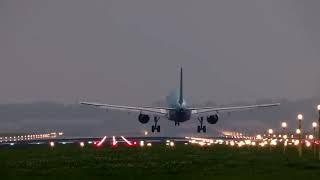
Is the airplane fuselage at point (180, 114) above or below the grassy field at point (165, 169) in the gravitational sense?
above

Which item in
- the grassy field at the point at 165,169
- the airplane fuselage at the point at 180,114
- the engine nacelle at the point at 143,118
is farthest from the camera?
the engine nacelle at the point at 143,118

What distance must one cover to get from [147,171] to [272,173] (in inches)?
358

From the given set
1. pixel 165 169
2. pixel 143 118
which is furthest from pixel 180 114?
pixel 165 169

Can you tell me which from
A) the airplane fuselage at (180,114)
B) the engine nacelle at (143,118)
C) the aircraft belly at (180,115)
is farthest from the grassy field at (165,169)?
the engine nacelle at (143,118)

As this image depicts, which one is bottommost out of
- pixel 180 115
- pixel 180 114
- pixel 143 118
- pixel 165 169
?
pixel 165 169

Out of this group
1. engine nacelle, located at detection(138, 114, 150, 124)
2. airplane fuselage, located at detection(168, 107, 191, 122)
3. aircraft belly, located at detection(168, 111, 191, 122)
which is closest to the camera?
airplane fuselage, located at detection(168, 107, 191, 122)

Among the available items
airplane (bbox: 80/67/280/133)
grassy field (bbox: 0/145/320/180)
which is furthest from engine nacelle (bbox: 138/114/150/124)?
grassy field (bbox: 0/145/320/180)

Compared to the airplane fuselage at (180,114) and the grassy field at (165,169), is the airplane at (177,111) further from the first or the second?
the grassy field at (165,169)

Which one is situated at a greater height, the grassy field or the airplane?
the airplane

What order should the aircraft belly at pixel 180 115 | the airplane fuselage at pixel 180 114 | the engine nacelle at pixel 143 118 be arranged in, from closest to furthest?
the airplane fuselage at pixel 180 114
the aircraft belly at pixel 180 115
the engine nacelle at pixel 143 118

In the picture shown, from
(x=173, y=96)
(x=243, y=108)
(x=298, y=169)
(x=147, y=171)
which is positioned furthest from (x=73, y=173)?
(x=243, y=108)

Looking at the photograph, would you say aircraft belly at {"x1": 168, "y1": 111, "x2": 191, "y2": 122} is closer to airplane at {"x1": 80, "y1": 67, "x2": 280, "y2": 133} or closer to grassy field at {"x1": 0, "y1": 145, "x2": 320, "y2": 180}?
airplane at {"x1": 80, "y1": 67, "x2": 280, "y2": 133}

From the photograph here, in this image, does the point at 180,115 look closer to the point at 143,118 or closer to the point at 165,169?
the point at 143,118

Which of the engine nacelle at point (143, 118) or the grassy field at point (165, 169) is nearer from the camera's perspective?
the grassy field at point (165, 169)
